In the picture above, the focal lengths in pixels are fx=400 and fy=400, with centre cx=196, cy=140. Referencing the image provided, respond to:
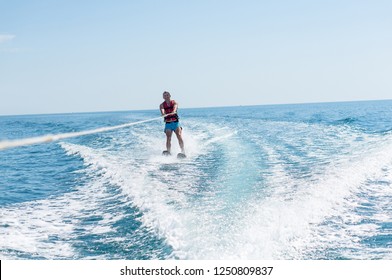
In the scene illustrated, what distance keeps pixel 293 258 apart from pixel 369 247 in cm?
104

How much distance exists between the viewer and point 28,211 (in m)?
6.95

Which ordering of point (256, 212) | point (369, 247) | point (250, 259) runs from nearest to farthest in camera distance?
1. point (250, 259)
2. point (369, 247)
3. point (256, 212)

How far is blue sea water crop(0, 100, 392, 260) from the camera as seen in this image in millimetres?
4832

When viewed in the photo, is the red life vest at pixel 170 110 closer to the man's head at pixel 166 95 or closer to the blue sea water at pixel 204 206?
the man's head at pixel 166 95

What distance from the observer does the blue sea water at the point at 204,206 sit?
483 cm

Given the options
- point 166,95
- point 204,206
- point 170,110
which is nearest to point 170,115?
point 170,110

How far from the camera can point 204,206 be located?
6352 mm

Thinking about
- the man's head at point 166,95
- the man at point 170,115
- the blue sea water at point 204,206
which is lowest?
the blue sea water at point 204,206

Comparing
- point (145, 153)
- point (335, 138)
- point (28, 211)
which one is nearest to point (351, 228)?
point (28, 211)

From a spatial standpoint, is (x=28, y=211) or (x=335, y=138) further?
(x=335, y=138)

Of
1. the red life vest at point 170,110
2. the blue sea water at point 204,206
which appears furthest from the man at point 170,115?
the blue sea water at point 204,206

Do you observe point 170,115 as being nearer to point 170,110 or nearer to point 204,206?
point 170,110
